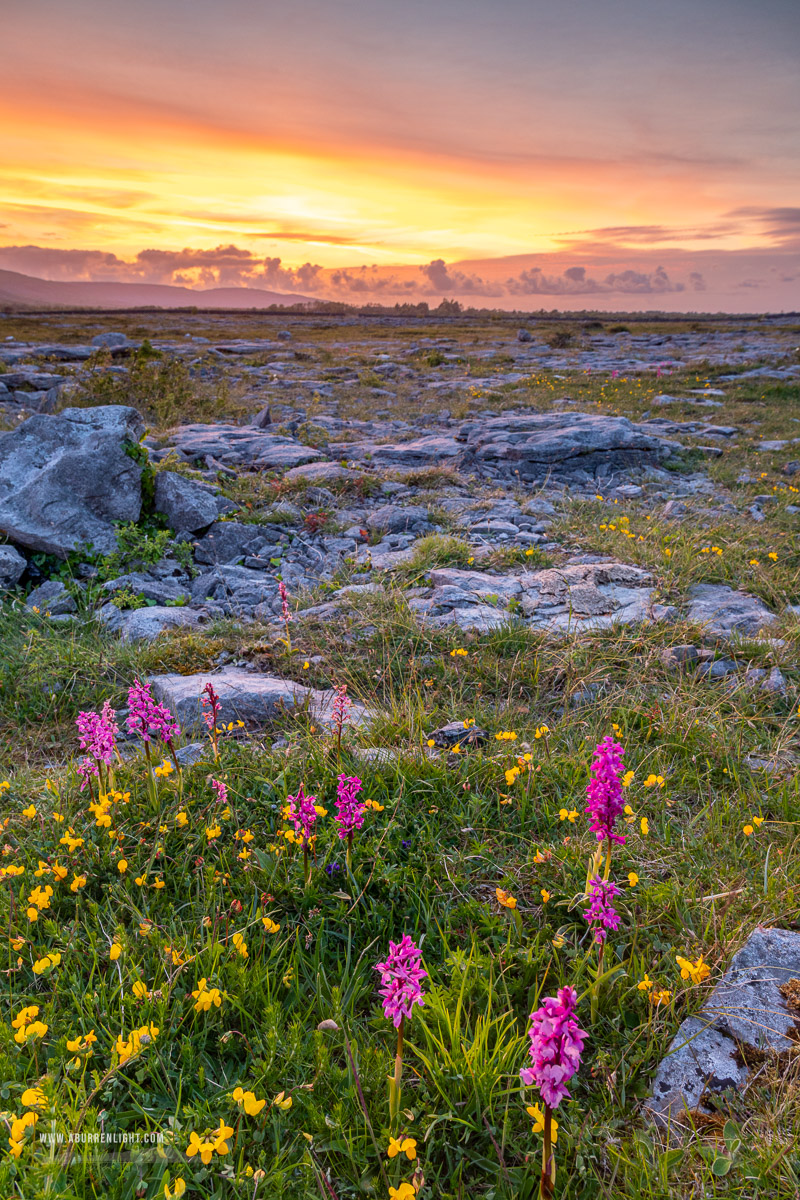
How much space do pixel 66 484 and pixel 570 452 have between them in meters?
8.59

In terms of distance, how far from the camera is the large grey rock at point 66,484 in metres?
7.01

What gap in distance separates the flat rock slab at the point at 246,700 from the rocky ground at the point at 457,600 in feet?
0.07

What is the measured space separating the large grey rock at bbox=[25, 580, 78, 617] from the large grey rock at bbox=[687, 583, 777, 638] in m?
5.67

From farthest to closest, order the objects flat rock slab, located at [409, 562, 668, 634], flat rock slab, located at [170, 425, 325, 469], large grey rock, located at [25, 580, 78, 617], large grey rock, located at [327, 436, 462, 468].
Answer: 1. large grey rock, located at [327, 436, 462, 468]
2. flat rock slab, located at [170, 425, 325, 469]
3. large grey rock, located at [25, 580, 78, 617]
4. flat rock slab, located at [409, 562, 668, 634]

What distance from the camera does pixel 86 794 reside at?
11.3ft

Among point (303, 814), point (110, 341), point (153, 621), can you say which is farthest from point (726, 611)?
point (110, 341)

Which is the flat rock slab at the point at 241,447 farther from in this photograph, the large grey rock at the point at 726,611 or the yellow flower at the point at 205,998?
the yellow flower at the point at 205,998

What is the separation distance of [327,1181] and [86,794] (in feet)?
7.34

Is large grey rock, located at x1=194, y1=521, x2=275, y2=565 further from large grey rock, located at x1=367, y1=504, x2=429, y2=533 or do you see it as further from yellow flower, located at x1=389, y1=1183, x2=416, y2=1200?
yellow flower, located at x1=389, y1=1183, x2=416, y2=1200

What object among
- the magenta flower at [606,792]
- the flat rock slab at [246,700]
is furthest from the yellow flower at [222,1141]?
the flat rock slab at [246,700]

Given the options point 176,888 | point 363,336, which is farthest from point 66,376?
point 363,336

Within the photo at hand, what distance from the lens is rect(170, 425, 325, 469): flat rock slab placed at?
11.5m

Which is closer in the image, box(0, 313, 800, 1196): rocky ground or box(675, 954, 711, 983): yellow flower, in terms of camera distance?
box(675, 954, 711, 983): yellow flower

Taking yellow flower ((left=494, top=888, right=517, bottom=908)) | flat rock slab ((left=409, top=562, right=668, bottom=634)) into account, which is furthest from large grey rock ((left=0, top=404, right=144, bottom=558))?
yellow flower ((left=494, top=888, right=517, bottom=908))
